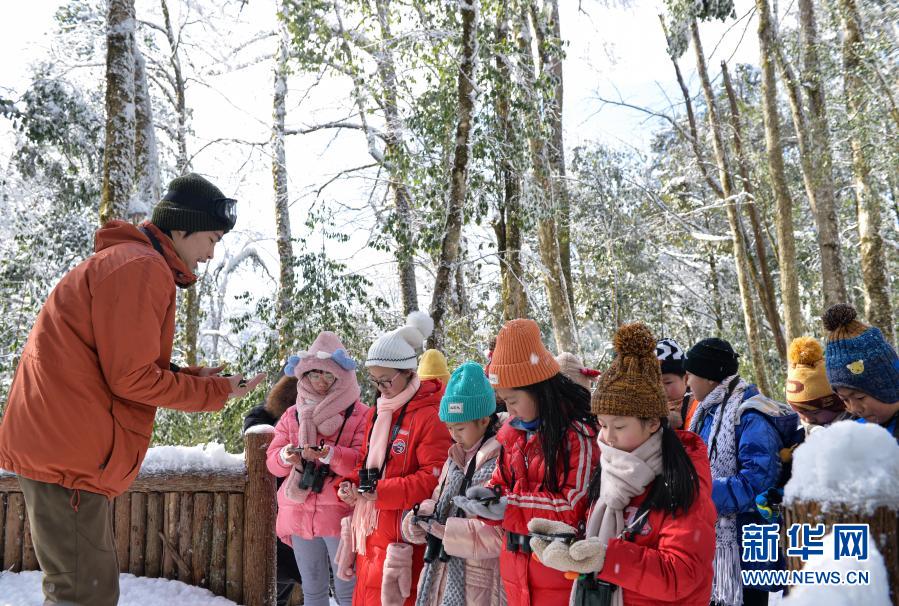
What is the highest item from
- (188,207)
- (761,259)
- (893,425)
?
(761,259)

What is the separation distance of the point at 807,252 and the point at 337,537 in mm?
17678

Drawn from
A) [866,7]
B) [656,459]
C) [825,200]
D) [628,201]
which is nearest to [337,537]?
[656,459]

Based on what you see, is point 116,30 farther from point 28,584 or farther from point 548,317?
point 548,317

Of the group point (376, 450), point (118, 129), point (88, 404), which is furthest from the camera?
point (118, 129)

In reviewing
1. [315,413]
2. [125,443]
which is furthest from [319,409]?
[125,443]

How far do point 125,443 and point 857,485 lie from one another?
227 cm

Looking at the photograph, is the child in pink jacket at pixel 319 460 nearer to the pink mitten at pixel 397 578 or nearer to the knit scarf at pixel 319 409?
the knit scarf at pixel 319 409

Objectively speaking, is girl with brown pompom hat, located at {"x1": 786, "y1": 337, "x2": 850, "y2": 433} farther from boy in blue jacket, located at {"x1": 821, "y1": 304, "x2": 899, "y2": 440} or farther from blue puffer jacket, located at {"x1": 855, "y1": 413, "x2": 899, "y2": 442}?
blue puffer jacket, located at {"x1": 855, "y1": 413, "x2": 899, "y2": 442}

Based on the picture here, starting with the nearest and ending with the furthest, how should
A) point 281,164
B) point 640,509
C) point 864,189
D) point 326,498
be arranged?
point 640,509, point 326,498, point 864,189, point 281,164

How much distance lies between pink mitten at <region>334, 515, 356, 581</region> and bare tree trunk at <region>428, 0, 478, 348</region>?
147 inches

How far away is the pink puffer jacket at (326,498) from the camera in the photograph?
148 inches

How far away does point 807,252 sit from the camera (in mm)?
18250

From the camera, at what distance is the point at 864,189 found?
10555 millimetres

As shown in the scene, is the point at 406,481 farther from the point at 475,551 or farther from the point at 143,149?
the point at 143,149
